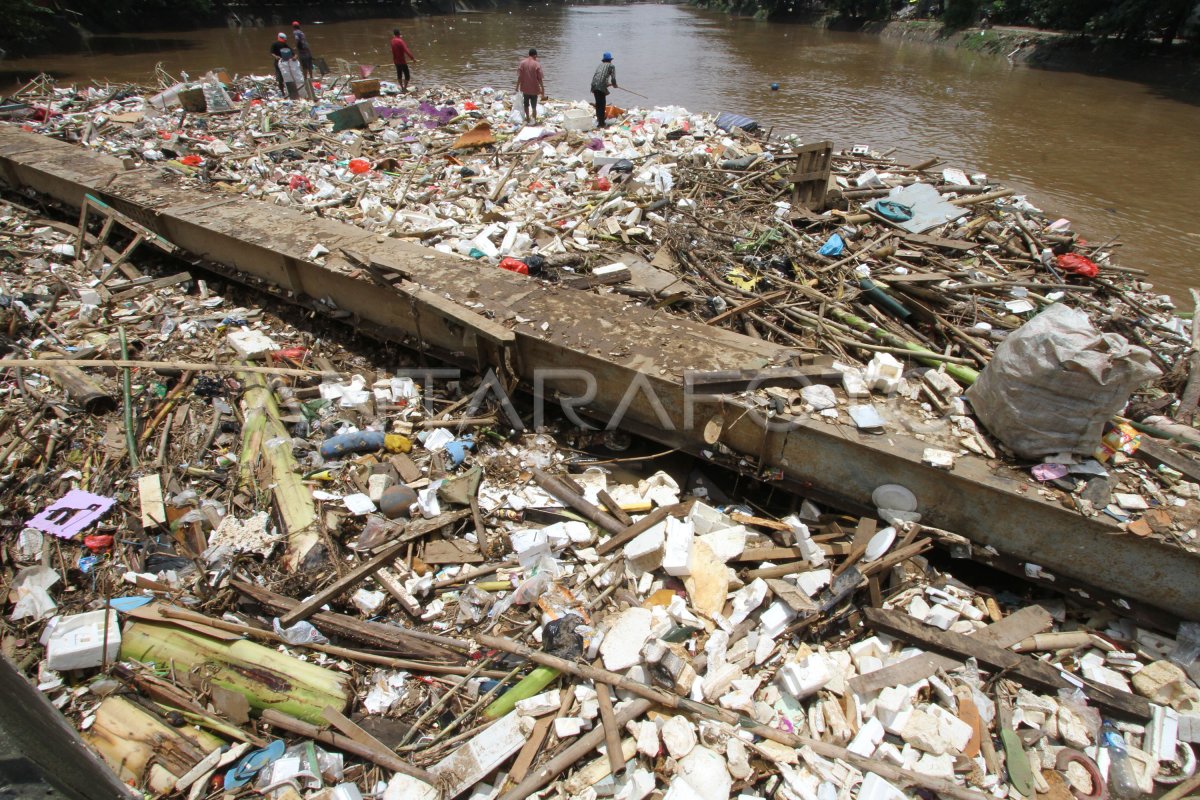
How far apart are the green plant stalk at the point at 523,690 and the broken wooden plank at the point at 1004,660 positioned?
Result: 1878 mm

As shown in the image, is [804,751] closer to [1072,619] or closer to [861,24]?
[1072,619]

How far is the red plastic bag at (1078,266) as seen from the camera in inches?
252

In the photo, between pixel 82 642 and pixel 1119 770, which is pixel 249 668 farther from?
pixel 1119 770

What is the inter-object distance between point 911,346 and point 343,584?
4792 mm

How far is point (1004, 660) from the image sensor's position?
124 inches

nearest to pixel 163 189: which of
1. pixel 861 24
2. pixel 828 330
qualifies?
pixel 828 330

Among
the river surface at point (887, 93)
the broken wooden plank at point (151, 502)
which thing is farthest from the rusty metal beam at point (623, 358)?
the river surface at point (887, 93)

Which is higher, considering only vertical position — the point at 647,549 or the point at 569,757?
the point at 647,549

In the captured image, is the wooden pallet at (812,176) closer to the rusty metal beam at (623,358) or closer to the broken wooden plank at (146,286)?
the rusty metal beam at (623,358)

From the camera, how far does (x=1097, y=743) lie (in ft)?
9.59

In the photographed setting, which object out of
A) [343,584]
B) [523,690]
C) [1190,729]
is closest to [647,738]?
[523,690]

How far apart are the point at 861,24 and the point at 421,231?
4139 cm

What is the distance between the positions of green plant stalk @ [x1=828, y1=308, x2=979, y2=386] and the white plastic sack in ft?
1.77

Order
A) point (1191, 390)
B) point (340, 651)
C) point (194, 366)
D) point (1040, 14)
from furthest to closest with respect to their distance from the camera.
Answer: point (1040, 14)
point (194, 366)
point (1191, 390)
point (340, 651)
